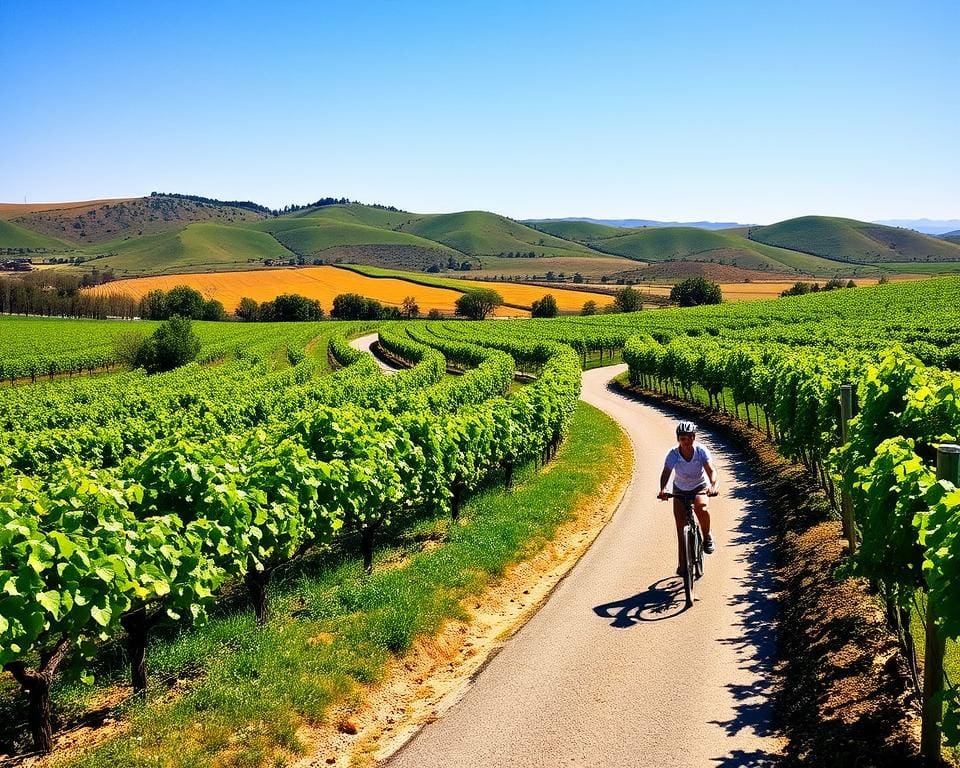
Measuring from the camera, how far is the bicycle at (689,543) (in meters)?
11.4

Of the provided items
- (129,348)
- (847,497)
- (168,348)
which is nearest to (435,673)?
(847,497)

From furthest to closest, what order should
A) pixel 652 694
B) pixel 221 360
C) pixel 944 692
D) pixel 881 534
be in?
pixel 221 360 < pixel 652 694 < pixel 881 534 < pixel 944 692

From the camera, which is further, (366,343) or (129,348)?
(366,343)

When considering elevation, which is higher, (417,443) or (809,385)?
(809,385)

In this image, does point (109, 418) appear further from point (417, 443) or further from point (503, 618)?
point (503, 618)

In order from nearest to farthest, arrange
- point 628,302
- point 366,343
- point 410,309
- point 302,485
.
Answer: point 302,485 < point 366,343 < point 628,302 < point 410,309

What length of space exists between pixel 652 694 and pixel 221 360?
76.9 meters

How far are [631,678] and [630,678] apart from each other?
12mm

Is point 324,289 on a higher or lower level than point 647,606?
higher

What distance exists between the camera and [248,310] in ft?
435

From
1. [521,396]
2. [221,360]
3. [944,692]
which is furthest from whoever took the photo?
[221,360]

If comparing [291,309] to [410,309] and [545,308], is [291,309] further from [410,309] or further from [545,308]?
[545,308]

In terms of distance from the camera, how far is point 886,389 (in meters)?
10.3

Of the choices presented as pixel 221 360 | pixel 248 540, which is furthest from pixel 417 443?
pixel 221 360
